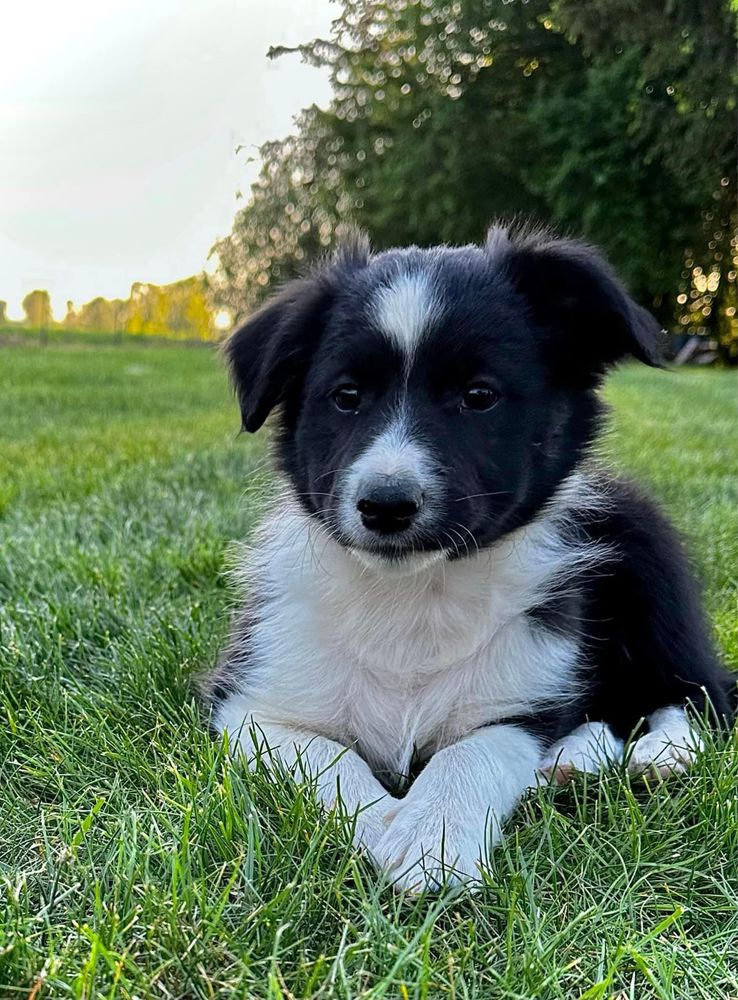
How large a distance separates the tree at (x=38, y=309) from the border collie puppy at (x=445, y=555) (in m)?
14.3

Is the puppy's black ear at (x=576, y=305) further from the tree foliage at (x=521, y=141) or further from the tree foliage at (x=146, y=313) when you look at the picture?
the tree foliage at (x=146, y=313)

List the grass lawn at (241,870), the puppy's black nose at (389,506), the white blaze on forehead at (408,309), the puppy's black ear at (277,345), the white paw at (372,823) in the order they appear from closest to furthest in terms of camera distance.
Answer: the grass lawn at (241,870), the white paw at (372,823), the puppy's black nose at (389,506), the white blaze on forehead at (408,309), the puppy's black ear at (277,345)

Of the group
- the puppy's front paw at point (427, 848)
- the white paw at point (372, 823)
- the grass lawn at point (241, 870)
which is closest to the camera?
the grass lawn at point (241, 870)

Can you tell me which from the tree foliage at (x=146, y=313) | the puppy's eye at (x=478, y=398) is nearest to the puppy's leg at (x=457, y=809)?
the puppy's eye at (x=478, y=398)

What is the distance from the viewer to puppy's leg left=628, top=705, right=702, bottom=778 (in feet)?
7.73

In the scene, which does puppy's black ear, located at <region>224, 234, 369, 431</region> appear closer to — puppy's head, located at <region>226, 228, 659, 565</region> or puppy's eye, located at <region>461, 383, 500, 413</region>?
puppy's head, located at <region>226, 228, 659, 565</region>

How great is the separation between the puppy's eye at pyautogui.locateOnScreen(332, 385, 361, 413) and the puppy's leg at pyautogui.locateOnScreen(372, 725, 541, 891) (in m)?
0.89

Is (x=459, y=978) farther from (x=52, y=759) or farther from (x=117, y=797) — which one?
(x=52, y=759)

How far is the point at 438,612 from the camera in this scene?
2605 millimetres

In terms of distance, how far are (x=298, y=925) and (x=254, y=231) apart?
12.1 m

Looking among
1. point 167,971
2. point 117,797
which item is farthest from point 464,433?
point 167,971

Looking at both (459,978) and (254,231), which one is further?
(254,231)

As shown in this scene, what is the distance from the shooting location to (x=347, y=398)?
2535mm

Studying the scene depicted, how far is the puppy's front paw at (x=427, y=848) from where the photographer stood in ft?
6.06
